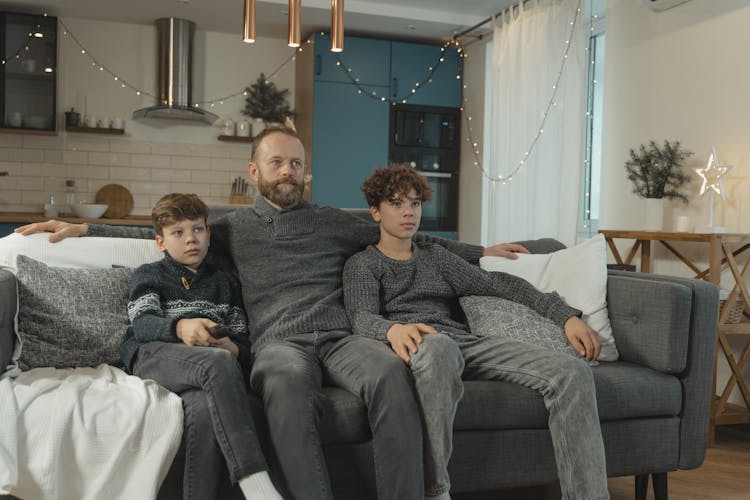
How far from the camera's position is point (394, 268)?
7.75 feet

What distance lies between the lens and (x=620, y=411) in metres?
2.17

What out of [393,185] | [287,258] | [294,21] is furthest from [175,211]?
[294,21]

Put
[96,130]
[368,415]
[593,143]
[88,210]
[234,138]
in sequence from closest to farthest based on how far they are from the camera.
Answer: [368,415]
[593,143]
[88,210]
[96,130]
[234,138]

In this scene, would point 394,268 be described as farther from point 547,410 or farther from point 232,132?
point 232,132

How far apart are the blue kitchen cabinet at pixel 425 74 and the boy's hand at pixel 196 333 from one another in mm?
4186

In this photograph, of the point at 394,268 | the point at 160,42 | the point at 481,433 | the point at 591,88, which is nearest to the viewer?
the point at 481,433

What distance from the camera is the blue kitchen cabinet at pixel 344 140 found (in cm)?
574

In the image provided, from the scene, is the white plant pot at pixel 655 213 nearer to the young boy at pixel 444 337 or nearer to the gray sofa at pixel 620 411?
the gray sofa at pixel 620 411

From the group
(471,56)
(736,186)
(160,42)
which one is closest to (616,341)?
(736,186)

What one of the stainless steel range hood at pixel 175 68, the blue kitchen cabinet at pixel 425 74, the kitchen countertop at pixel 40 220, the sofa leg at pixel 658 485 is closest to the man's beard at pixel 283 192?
the sofa leg at pixel 658 485

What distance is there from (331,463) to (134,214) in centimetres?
433

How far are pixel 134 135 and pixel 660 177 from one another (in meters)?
3.89

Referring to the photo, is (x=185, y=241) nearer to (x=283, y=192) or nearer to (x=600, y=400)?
(x=283, y=192)

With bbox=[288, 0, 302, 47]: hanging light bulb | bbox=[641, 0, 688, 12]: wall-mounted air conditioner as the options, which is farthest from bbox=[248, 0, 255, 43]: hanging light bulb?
bbox=[641, 0, 688, 12]: wall-mounted air conditioner
